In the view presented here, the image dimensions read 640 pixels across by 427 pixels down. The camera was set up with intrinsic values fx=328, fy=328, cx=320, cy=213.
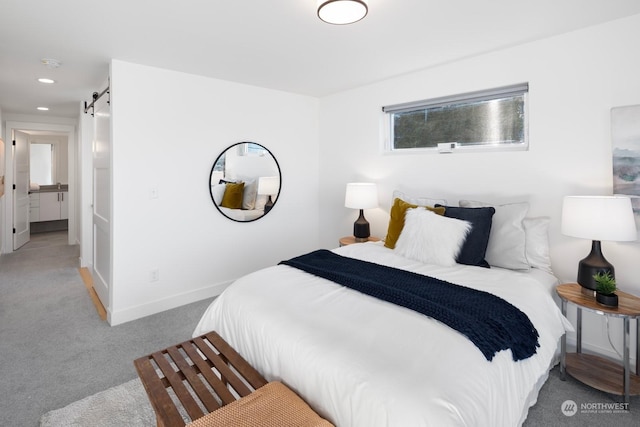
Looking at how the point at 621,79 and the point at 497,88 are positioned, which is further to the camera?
the point at 497,88

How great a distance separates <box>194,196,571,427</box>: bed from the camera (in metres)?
1.11

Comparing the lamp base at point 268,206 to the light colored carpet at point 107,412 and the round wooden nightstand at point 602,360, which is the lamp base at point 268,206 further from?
the round wooden nightstand at point 602,360

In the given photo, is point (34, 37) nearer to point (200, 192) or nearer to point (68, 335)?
point (200, 192)

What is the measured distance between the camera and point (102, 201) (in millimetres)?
3359

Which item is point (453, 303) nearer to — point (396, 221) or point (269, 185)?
point (396, 221)

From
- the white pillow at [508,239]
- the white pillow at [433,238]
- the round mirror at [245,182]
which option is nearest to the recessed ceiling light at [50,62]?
the round mirror at [245,182]

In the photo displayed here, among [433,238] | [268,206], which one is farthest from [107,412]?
[268,206]

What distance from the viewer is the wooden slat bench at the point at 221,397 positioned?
1144 millimetres

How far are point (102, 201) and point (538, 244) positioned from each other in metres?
3.96

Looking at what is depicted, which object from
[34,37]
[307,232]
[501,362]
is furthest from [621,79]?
[34,37]

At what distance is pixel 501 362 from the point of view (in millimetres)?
1383

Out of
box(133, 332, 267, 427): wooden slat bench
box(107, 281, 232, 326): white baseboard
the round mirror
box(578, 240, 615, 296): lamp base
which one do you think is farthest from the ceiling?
box(107, 281, 232, 326): white baseboard

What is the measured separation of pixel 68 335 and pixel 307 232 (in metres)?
2.70

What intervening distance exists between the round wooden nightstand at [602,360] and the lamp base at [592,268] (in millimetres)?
54
